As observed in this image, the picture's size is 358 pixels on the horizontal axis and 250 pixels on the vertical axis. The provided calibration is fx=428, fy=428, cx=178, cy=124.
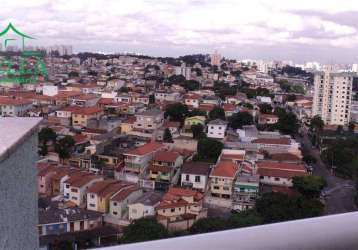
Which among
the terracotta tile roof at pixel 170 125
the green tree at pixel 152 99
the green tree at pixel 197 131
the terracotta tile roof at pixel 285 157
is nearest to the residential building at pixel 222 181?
the terracotta tile roof at pixel 285 157

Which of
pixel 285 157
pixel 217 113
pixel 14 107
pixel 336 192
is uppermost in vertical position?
pixel 14 107

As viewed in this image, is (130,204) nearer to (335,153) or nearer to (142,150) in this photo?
(142,150)

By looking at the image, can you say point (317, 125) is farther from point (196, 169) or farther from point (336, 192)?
point (196, 169)

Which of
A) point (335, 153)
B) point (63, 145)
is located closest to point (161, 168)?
point (63, 145)

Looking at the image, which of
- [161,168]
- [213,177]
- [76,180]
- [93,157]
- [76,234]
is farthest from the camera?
[93,157]

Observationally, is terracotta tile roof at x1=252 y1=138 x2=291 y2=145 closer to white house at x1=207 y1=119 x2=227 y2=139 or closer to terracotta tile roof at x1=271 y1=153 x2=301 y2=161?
terracotta tile roof at x1=271 y1=153 x2=301 y2=161

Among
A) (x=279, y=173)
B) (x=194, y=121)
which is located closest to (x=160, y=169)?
(x=279, y=173)
